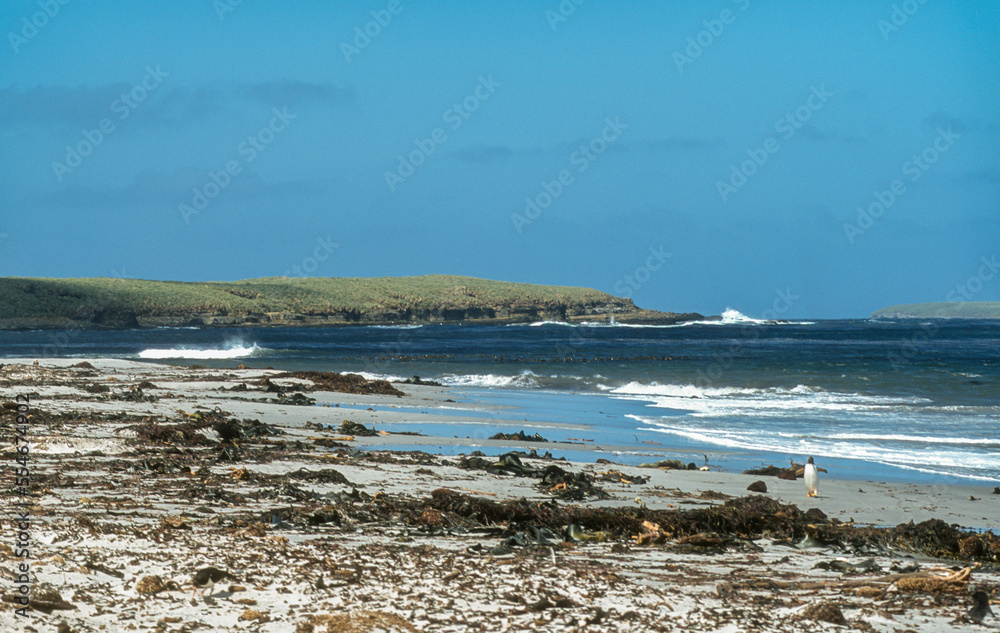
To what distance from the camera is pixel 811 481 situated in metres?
9.95

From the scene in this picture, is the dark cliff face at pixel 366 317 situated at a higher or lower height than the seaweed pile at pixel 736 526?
higher

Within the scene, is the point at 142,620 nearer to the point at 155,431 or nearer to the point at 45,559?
the point at 45,559

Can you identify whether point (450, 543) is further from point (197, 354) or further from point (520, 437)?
point (197, 354)

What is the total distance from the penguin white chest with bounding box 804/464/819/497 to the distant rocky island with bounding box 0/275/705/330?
361ft

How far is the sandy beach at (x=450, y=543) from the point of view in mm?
4570

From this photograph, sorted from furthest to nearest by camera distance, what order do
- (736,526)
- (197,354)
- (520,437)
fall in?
(197,354), (520,437), (736,526)

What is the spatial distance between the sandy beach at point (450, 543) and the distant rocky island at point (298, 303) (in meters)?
108

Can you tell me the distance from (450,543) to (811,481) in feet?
17.3

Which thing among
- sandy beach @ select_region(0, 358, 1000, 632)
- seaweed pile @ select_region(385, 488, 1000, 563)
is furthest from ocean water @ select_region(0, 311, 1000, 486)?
seaweed pile @ select_region(385, 488, 1000, 563)

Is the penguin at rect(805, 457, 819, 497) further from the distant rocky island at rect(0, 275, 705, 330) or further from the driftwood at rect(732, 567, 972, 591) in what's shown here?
the distant rocky island at rect(0, 275, 705, 330)

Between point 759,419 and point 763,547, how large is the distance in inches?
548

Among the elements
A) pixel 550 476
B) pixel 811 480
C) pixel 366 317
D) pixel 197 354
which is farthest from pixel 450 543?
pixel 366 317

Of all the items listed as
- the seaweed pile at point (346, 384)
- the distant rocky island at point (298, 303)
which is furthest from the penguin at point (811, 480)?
the distant rocky island at point (298, 303)

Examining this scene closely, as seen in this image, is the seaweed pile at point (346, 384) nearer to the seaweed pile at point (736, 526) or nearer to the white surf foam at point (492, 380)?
the white surf foam at point (492, 380)
